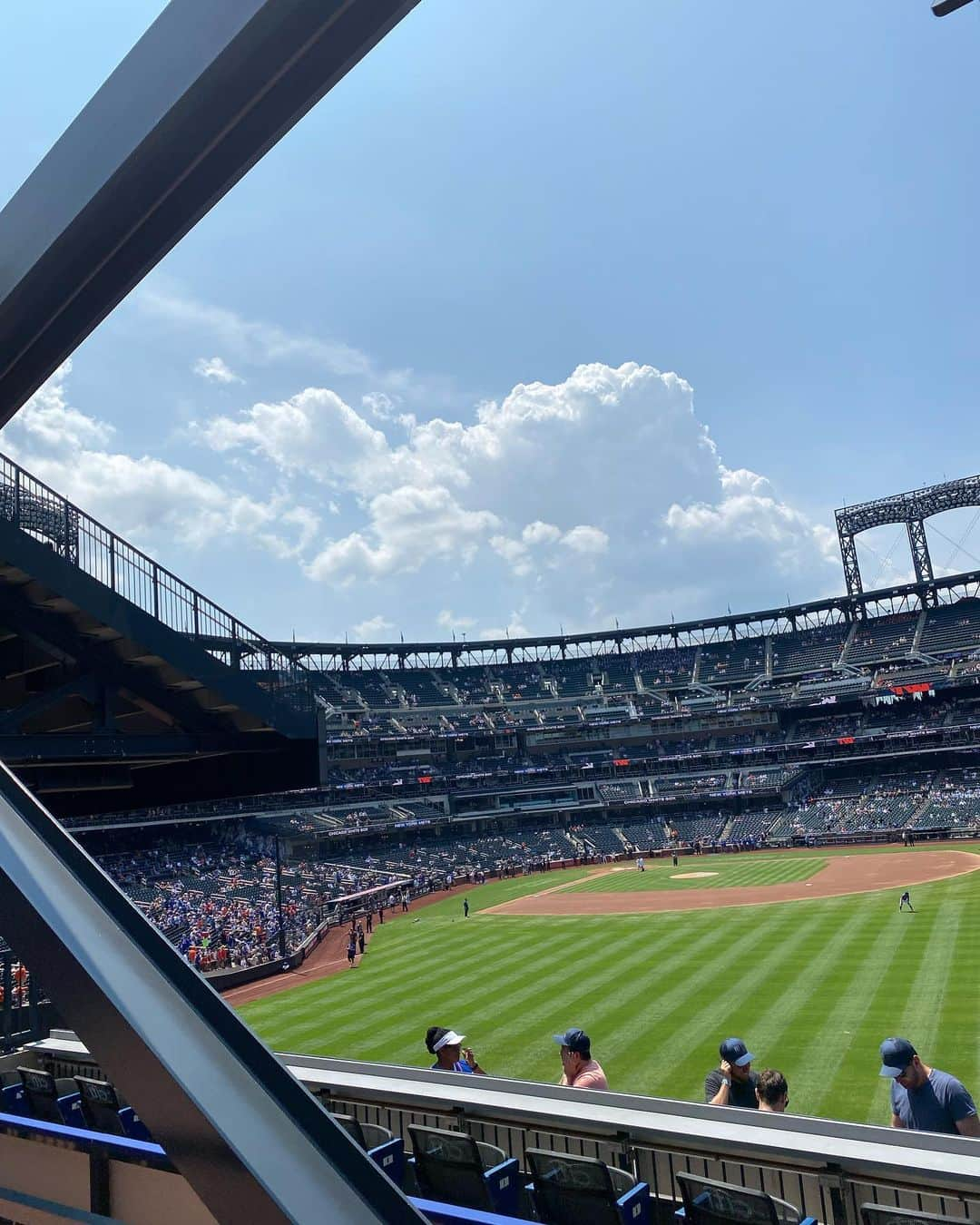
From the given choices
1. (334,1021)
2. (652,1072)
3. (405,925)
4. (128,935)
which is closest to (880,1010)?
(652,1072)

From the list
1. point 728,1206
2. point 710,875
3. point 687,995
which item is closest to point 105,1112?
point 728,1206

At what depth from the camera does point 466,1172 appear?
4031 millimetres

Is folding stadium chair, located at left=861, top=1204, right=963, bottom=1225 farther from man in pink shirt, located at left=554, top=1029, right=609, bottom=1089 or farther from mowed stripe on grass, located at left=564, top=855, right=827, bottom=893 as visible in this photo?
mowed stripe on grass, located at left=564, top=855, right=827, bottom=893

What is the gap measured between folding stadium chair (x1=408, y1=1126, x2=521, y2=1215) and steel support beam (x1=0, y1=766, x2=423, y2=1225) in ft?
9.34

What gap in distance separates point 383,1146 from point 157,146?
170 inches

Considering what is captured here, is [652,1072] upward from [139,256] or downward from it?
downward

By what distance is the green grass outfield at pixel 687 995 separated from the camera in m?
15.0

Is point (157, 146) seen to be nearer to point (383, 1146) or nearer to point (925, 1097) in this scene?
point (383, 1146)

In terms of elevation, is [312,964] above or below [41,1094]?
below

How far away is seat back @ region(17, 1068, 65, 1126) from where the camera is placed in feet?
18.7

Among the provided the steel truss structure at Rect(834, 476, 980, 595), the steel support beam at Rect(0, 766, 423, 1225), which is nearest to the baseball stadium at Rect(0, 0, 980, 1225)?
the steel support beam at Rect(0, 766, 423, 1225)

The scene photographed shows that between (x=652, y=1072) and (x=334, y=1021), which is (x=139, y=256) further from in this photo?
(x=334, y=1021)

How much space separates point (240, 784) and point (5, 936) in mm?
9299

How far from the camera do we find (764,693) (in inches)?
2921
